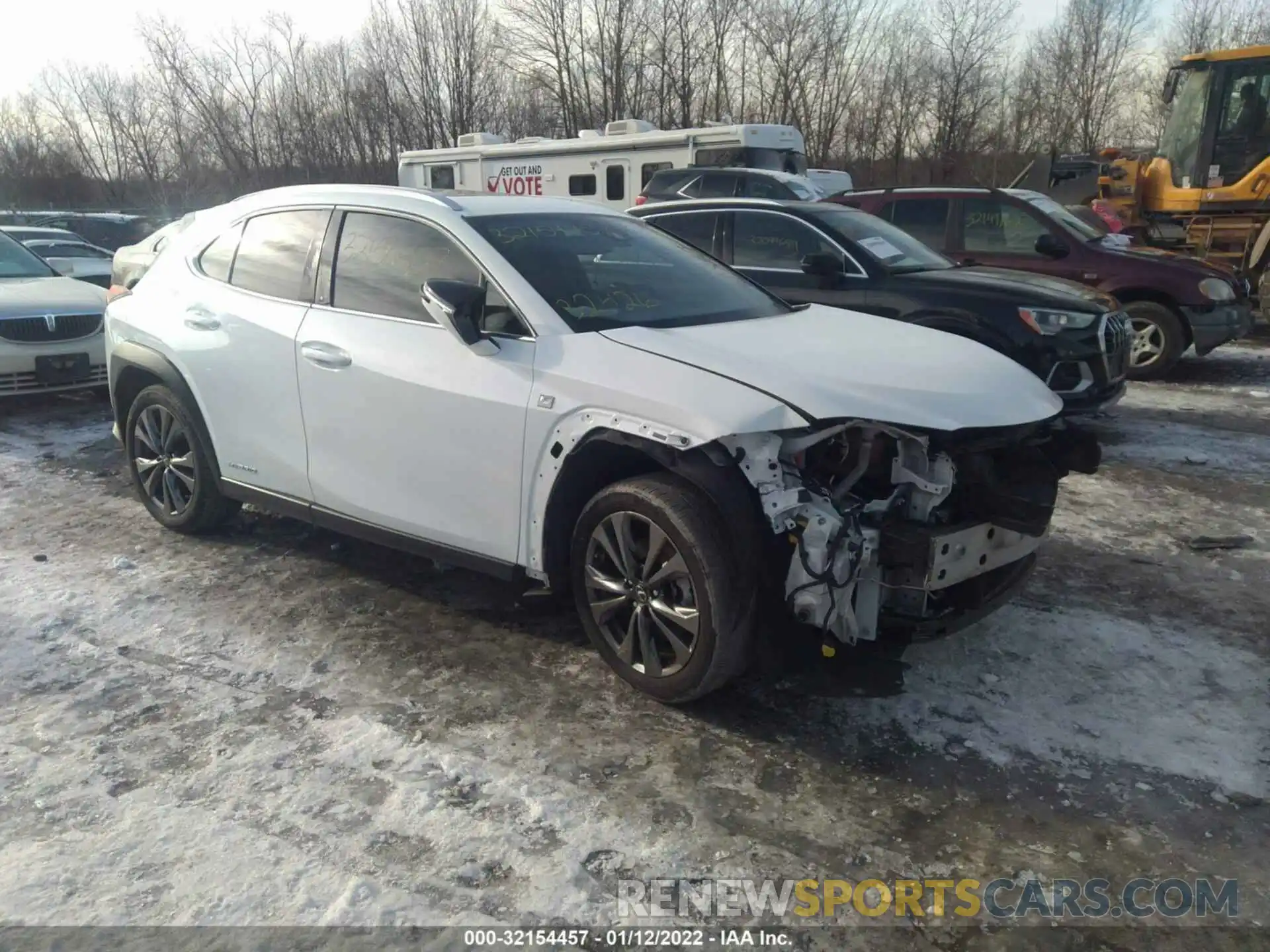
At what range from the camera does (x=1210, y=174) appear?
12.7 m

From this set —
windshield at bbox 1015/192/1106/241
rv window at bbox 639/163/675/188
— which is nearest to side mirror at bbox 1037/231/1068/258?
windshield at bbox 1015/192/1106/241

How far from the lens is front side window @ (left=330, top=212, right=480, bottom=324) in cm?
397

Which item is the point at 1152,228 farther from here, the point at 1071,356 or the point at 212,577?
the point at 212,577

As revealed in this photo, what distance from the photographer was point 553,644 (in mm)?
4062

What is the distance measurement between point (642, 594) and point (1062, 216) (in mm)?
7895

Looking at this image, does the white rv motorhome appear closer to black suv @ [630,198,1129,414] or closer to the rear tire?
the rear tire

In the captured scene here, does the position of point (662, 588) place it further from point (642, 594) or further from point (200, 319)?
point (200, 319)

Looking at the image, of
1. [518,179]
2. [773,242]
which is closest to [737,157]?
[518,179]

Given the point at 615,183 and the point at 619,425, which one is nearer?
the point at 619,425

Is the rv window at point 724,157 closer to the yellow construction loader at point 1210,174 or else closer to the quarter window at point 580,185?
the quarter window at point 580,185

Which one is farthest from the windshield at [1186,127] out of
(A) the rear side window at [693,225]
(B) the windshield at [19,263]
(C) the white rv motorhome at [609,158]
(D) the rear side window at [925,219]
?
(B) the windshield at [19,263]

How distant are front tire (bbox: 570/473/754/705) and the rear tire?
7.91m

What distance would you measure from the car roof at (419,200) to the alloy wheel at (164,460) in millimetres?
1259

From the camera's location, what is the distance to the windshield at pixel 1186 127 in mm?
12555
